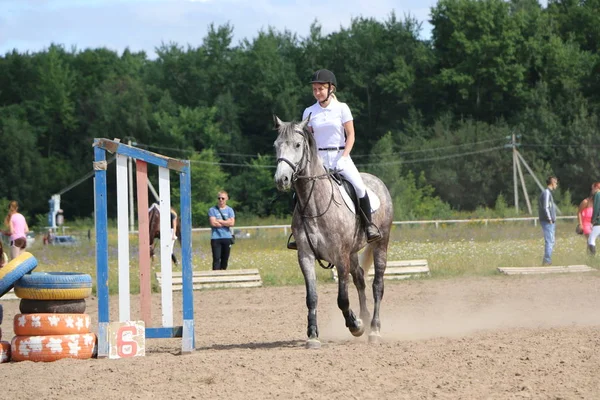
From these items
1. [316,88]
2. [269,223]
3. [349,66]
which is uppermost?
[349,66]

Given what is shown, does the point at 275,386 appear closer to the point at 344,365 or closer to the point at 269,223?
the point at 344,365

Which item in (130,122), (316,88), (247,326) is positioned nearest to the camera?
(316,88)

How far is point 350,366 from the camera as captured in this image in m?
7.90

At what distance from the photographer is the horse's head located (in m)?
9.52

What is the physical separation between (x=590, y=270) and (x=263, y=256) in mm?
10347

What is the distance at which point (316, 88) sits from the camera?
10.5 m

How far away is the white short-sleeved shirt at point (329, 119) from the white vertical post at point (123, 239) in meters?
2.27

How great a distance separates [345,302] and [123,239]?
2.69m

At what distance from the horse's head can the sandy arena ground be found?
1.88 meters

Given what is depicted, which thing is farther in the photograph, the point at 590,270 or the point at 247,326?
the point at 590,270

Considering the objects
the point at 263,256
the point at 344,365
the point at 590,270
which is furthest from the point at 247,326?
the point at 263,256

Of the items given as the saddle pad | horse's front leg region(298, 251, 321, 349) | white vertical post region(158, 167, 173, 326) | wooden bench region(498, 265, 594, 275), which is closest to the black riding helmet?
the saddle pad

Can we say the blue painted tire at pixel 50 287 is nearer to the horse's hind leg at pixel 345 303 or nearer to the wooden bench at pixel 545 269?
the horse's hind leg at pixel 345 303

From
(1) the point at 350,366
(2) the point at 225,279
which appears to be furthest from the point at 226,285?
(1) the point at 350,366
